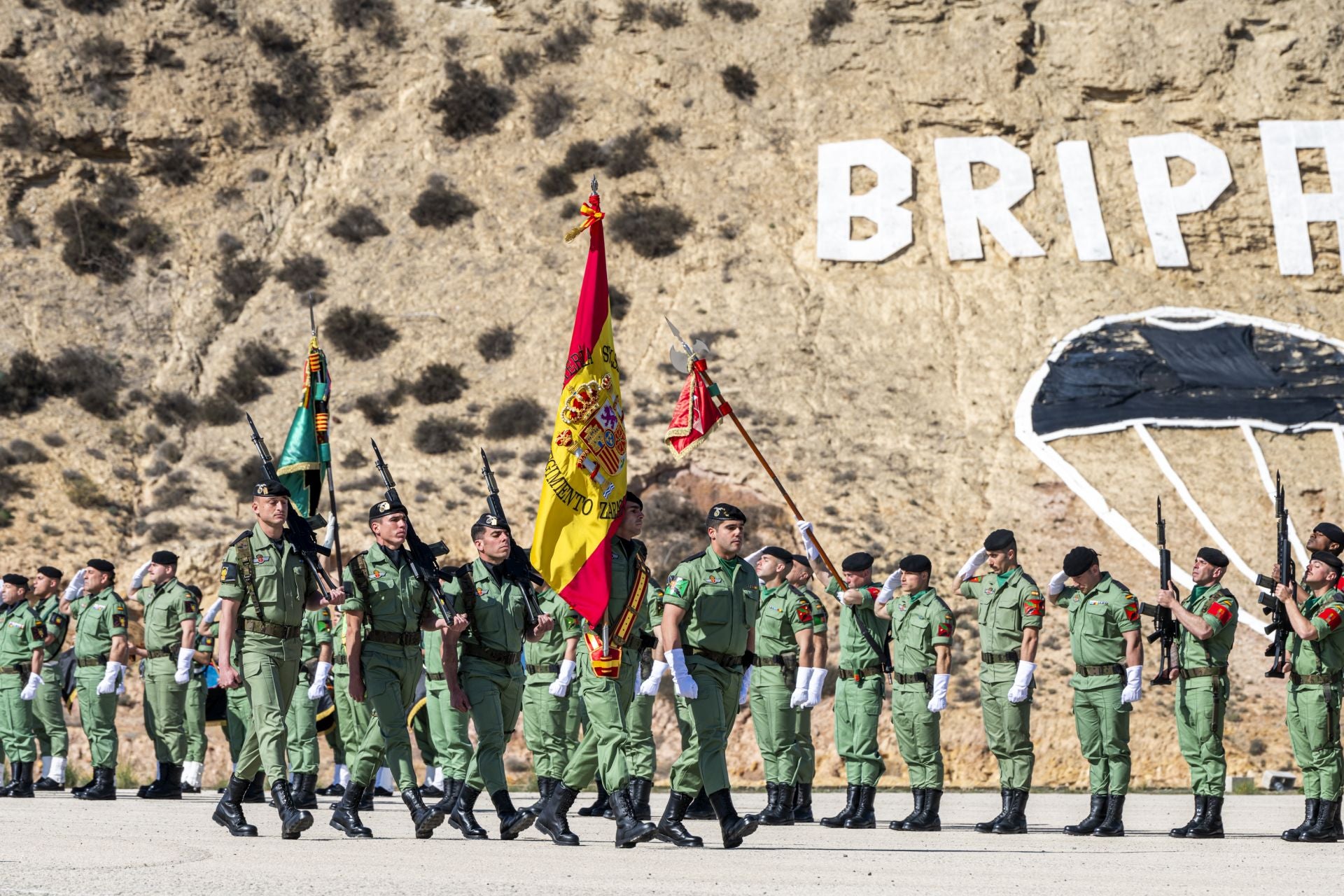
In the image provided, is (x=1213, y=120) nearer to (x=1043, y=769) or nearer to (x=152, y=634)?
(x=1043, y=769)

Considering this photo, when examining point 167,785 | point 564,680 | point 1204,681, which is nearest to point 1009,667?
point 1204,681

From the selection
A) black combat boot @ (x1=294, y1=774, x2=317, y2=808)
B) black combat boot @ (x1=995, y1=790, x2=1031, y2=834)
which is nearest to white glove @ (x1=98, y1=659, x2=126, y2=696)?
black combat boot @ (x1=294, y1=774, x2=317, y2=808)

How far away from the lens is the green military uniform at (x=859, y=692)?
1342 cm

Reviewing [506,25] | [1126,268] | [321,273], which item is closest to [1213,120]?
[1126,268]

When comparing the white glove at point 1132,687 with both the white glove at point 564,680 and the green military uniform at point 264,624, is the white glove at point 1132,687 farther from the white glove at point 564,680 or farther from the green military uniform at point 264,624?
the green military uniform at point 264,624

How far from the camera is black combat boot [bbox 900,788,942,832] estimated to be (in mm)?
12945

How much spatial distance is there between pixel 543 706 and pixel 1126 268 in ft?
62.6

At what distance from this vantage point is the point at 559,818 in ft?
35.1

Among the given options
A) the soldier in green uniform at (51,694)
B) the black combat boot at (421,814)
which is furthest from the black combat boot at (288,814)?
the soldier in green uniform at (51,694)

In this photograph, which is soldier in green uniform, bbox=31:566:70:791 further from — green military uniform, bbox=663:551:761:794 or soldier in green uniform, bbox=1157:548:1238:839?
soldier in green uniform, bbox=1157:548:1238:839

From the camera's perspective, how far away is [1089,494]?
81.3ft

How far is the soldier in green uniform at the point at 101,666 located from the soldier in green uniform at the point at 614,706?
20.2 ft

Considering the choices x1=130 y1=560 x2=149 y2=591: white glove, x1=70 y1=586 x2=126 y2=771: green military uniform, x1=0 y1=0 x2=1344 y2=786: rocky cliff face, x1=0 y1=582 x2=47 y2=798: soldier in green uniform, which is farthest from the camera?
x1=0 y1=0 x2=1344 y2=786: rocky cliff face

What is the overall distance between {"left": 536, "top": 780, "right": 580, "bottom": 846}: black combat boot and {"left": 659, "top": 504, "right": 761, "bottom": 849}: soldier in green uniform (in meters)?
0.74
